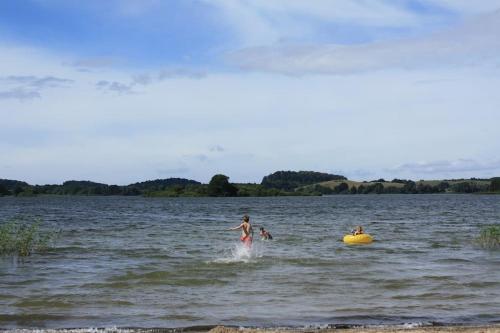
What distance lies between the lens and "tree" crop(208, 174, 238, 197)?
184625mm

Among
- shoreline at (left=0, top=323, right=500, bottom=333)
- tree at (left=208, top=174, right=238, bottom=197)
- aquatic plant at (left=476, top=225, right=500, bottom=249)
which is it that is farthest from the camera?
tree at (left=208, top=174, right=238, bottom=197)

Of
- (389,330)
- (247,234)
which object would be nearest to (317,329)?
(389,330)

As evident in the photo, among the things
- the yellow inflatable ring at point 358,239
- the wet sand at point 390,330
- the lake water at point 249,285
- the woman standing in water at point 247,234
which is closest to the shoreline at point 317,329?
the wet sand at point 390,330

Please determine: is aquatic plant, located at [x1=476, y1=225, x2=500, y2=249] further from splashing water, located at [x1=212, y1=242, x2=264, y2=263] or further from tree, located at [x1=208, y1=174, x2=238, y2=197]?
tree, located at [x1=208, y1=174, x2=238, y2=197]

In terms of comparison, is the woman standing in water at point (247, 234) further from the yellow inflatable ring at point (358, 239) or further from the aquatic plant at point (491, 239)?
the aquatic plant at point (491, 239)

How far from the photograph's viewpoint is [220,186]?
186m

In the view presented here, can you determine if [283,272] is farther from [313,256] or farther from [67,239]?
[67,239]

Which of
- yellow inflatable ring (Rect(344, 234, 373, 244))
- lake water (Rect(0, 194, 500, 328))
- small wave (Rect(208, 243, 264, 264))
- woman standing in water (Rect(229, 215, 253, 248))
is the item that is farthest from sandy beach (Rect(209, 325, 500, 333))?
yellow inflatable ring (Rect(344, 234, 373, 244))

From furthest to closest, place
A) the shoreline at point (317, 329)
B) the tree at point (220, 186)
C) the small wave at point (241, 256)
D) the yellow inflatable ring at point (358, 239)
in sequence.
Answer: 1. the tree at point (220, 186)
2. the yellow inflatable ring at point (358, 239)
3. the small wave at point (241, 256)
4. the shoreline at point (317, 329)

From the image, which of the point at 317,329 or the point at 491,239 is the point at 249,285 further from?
the point at 491,239

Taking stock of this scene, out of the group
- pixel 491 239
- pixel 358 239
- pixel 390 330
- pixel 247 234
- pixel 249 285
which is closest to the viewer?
pixel 390 330

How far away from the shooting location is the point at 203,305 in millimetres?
16641

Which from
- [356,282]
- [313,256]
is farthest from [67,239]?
[356,282]

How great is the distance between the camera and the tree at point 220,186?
18462cm
